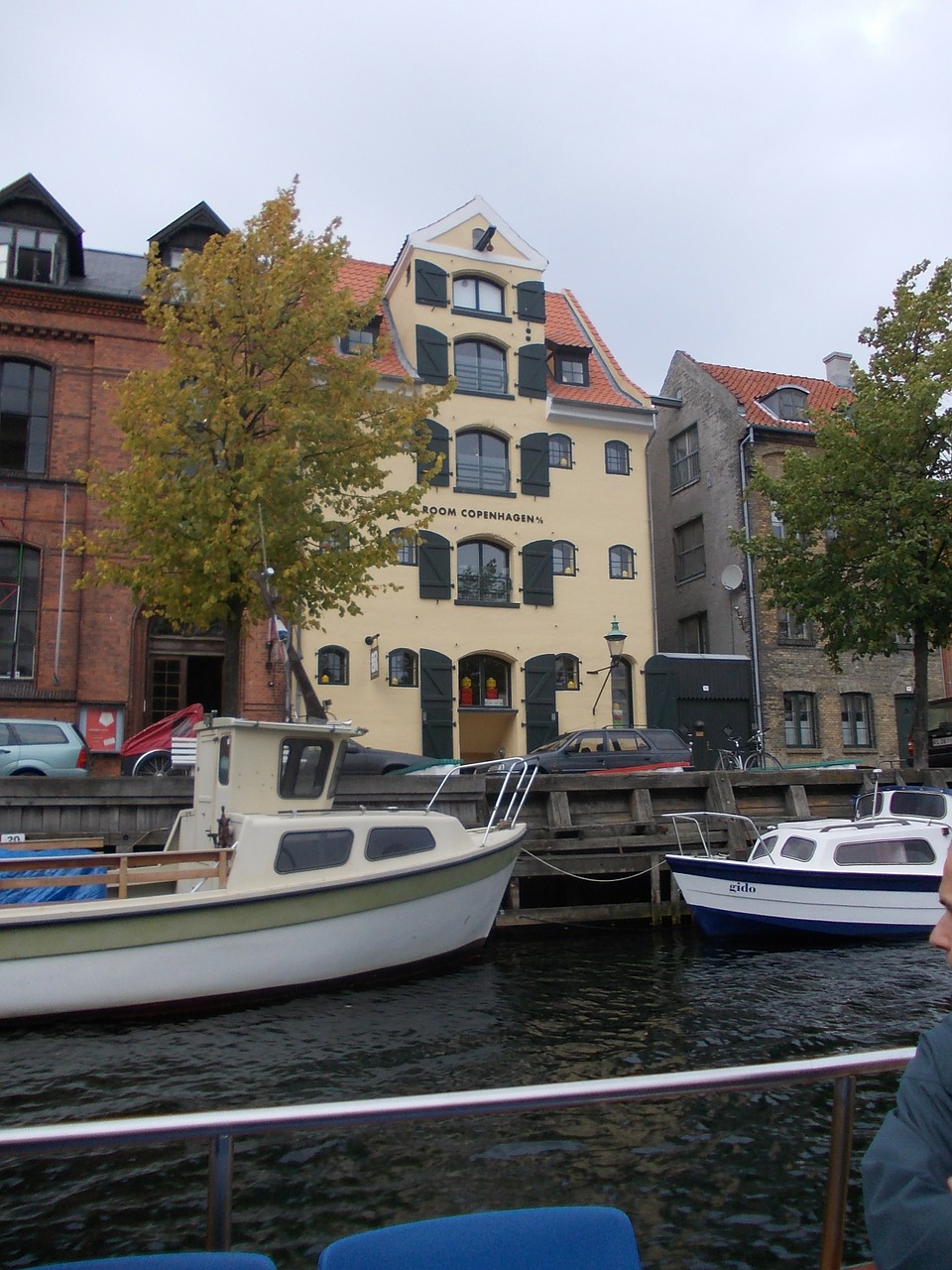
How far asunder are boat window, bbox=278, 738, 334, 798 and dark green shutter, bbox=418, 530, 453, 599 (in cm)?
1326

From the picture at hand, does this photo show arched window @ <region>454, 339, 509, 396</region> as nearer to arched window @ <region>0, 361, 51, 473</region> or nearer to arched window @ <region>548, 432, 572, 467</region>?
arched window @ <region>548, 432, 572, 467</region>

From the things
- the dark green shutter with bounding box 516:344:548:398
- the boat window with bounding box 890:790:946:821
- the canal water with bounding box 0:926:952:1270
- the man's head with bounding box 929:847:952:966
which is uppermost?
the dark green shutter with bounding box 516:344:548:398

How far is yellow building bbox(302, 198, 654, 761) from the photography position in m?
24.8

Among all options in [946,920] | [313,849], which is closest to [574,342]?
[313,849]

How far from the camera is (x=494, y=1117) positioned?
6727 mm

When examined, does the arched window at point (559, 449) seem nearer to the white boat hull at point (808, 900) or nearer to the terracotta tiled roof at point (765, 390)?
the terracotta tiled roof at point (765, 390)

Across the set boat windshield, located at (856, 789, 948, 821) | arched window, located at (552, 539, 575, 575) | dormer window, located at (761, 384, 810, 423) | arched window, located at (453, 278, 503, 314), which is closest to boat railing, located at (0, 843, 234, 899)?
boat windshield, located at (856, 789, 948, 821)

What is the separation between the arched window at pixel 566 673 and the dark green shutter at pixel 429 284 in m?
10.1

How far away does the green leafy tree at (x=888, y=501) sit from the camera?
20.4 m

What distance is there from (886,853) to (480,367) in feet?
57.6

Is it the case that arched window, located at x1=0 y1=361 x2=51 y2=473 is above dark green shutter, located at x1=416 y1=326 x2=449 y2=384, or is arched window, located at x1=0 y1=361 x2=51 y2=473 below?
below

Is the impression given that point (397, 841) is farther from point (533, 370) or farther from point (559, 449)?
point (533, 370)

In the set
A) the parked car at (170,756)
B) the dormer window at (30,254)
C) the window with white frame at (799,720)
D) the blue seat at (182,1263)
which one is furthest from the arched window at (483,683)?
the blue seat at (182,1263)

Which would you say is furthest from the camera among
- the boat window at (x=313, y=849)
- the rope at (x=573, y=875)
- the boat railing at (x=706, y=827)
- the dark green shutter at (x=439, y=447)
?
the dark green shutter at (x=439, y=447)
